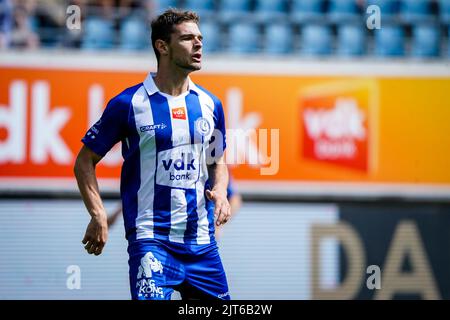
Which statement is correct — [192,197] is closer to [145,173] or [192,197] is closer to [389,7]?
[145,173]

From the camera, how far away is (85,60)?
10.5 meters

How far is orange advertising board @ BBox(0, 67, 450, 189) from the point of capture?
10438 mm

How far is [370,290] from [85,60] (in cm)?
420

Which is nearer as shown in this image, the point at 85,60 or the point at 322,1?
the point at 85,60

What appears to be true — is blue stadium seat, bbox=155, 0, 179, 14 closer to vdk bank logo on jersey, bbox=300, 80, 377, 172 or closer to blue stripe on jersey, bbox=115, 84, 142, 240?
vdk bank logo on jersey, bbox=300, 80, 377, 172

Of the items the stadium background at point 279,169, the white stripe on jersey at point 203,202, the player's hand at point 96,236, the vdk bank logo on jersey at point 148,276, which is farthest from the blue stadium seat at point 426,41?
the player's hand at point 96,236

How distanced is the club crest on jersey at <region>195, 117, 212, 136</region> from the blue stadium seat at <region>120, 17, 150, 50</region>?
5.75 metres

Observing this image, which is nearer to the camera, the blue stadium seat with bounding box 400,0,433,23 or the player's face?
the player's face

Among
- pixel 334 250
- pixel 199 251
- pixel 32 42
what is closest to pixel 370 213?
pixel 334 250

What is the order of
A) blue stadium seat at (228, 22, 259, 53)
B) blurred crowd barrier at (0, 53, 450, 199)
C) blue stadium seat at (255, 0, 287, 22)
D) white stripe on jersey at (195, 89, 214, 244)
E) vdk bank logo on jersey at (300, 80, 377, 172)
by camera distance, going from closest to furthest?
white stripe on jersey at (195, 89, 214, 244) → blurred crowd barrier at (0, 53, 450, 199) → vdk bank logo on jersey at (300, 80, 377, 172) → blue stadium seat at (228, 22, 259, 53) → blue stadium seat at (255, 0, 287, 22)

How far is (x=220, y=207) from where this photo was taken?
5.32m

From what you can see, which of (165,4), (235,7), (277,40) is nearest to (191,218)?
(277,40)

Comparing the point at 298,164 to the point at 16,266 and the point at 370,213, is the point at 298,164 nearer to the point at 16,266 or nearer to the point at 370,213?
the point at 370,213

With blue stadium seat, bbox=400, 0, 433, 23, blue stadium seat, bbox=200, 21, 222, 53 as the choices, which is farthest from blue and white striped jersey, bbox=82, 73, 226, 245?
blue stadium seat, bbox=400, 0, 433, 23
